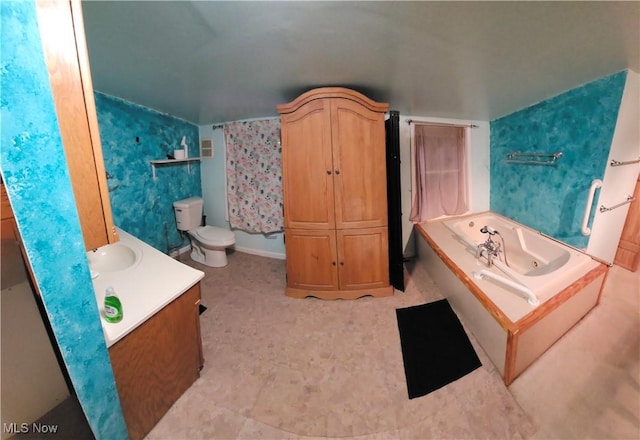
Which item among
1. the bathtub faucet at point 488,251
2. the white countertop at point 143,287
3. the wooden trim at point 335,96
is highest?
the wooden trim at point 335,96

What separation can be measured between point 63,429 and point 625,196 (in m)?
3.77

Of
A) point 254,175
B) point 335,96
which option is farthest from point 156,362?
point 254,175

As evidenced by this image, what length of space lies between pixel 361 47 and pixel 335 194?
41.1 inches

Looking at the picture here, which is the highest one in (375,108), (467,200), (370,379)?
(375,108)

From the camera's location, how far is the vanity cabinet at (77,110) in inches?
26.8

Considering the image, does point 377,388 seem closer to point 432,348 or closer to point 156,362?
point 432,348

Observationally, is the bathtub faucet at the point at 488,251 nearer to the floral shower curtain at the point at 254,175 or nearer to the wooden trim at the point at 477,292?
the wooden trim at the point at 477,292

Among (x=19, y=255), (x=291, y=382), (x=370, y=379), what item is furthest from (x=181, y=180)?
(x=370, y=379)

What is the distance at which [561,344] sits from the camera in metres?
1.57

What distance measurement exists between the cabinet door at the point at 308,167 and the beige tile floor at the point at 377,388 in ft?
2.84

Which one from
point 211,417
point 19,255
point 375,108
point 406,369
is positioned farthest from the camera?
point 375,108

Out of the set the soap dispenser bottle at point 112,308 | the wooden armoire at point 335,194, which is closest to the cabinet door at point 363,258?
the wooden armoire at point 335,194

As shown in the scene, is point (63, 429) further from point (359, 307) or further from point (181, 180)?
point (181, 180)

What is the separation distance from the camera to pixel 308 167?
2.05 metres
